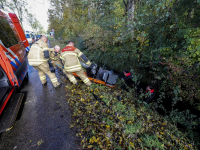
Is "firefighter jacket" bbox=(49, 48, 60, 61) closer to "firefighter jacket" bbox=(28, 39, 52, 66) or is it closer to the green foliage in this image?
"firefighter jacket" bbox=(28, 39, 52, 66)

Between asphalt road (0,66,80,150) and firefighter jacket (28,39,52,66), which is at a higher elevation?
firefighter jacket (28,39,52,66)

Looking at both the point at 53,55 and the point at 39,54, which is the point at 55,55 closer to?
the point at 53,55

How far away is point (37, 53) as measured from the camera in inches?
133

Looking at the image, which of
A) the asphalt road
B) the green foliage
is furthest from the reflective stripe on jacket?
the green foliage

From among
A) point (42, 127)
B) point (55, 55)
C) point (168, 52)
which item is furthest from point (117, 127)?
point (55, 55)

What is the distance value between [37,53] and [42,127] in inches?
95.3

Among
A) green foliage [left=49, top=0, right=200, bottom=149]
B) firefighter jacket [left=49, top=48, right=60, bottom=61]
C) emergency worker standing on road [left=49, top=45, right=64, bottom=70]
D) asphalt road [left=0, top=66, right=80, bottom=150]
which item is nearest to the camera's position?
asphalt road [left=0, top=66, right=80, bottom=150]

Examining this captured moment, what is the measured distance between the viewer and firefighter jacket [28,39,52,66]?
3.36 meters

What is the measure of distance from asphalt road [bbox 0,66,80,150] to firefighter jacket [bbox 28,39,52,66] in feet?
3.91

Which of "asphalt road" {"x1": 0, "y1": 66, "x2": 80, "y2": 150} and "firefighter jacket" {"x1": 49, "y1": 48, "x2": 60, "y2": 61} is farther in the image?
"firefighter jacket" {"x1": 49, "y1": 48, "x2": 60, "y2": 61}

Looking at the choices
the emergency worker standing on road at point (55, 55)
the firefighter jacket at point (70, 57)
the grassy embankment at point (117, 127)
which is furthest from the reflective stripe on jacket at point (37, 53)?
the grassy embankment at point (117, 127)

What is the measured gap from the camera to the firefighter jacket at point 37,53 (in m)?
3.36

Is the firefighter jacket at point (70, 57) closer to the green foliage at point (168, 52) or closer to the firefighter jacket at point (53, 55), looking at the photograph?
the firefighter jacket at point (53, 55)

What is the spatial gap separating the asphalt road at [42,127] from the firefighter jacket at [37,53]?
1193 millimetres
